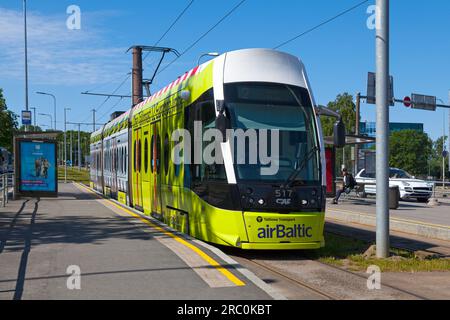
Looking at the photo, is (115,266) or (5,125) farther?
(5,125)

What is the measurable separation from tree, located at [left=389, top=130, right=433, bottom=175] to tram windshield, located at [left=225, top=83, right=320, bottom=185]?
8376 centimetres

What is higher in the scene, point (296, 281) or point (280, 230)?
point (280, 230)

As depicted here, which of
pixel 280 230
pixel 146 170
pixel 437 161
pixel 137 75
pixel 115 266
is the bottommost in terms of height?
pixel 115 266

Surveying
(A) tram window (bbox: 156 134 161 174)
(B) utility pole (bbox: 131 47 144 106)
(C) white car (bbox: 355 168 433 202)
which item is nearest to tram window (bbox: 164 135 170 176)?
(A) tram window (bbox: 156 134 161 174)

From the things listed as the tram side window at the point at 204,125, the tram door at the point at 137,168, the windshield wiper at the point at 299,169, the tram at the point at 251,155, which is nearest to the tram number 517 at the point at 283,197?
the tram at the point at 251,155

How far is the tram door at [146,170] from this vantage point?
48.2 ft

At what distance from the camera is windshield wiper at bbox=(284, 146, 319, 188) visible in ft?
30.7

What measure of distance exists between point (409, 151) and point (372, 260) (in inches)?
3417

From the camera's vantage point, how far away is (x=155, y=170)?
13.8 metres

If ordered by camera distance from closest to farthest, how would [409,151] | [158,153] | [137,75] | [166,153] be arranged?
1. [166,153]
2. [158,153]
3. [137,75]
4. [409,151]

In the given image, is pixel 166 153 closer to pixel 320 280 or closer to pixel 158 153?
pixel 158 153

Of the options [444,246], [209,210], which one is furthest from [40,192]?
[444,246]

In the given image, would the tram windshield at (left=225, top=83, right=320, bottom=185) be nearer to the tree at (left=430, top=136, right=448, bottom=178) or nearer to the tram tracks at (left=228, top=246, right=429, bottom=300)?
the tram tracks at (left=228, top=246, right=429, bottom=300)

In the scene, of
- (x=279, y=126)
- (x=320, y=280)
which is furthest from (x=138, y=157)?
(x=320, y=280)
